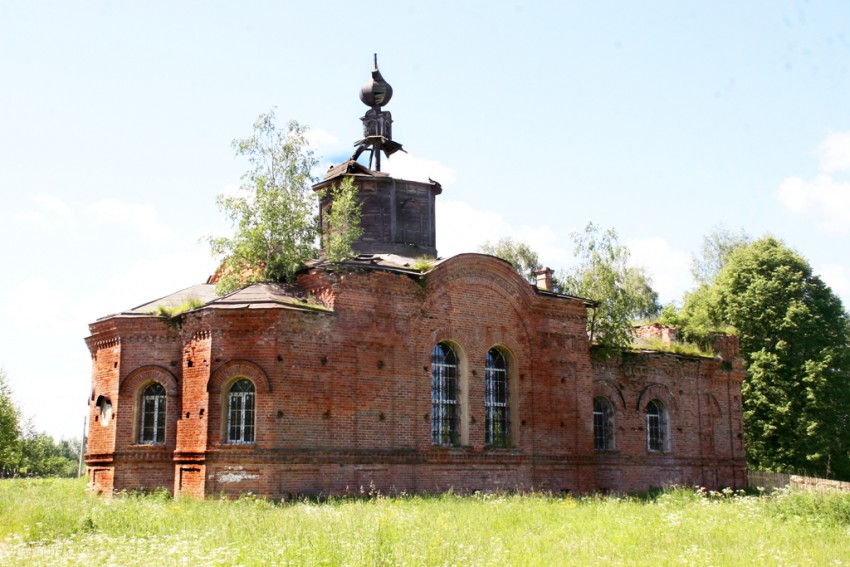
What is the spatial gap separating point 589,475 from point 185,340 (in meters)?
10.6

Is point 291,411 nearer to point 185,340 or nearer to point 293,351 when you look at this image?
point 293,351

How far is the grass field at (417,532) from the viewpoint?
10211 mm

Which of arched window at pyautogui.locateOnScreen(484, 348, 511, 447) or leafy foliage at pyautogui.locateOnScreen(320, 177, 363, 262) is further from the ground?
leafy foliage at pyautogui.locateOnScreen(320, 177, 363, 262)

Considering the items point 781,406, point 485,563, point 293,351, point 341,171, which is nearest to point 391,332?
point 293,351

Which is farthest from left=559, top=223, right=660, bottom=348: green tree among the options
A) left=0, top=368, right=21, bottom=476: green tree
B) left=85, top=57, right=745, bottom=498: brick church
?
left=0, top=368, right=21, bottom=476: green tree

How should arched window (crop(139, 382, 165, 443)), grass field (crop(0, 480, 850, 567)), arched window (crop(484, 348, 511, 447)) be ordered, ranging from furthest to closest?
arched window (crop(484, 348, 511, 447)) → arched window (crop(139, 382, 165, 443)) → grass field (crop(0, 480, 850, 567))

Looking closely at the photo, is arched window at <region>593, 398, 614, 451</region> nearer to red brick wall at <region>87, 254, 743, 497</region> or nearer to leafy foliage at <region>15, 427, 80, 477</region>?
red brick wall at <region>87, 254, 743, 497</region>

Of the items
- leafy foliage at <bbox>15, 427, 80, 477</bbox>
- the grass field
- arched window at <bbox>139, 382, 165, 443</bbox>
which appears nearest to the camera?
the grass field

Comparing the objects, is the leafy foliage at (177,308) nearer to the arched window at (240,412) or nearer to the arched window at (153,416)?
the arched window at (153,416)

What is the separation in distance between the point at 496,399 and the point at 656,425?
22.4 feet

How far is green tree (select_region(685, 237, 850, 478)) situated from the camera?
30.8m

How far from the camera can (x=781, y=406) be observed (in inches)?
1228

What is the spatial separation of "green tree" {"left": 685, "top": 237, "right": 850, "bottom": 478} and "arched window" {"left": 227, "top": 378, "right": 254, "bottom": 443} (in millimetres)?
20185

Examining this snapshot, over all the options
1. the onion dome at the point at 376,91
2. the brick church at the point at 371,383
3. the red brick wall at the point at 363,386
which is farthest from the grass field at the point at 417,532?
the onion dome at the point at 376,91
